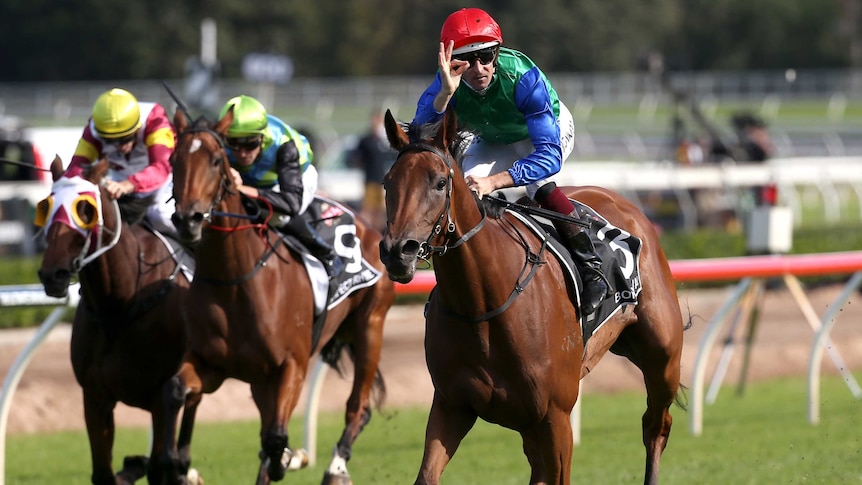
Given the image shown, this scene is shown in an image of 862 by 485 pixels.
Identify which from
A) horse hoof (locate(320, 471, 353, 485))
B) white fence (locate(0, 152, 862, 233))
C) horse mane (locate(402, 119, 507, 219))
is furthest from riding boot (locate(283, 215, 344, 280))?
white fence (locate(0, 152, 862, 233))

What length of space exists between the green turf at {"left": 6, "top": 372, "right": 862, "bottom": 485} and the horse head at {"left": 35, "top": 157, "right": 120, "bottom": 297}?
1.63 metres

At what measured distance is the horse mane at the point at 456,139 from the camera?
15.1 feet

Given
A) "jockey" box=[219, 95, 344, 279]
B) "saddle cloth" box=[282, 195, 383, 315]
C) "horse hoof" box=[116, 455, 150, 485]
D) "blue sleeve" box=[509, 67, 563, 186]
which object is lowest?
"horse hoof" box=[116, 455, 150, 485]

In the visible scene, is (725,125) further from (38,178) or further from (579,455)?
(579,455)

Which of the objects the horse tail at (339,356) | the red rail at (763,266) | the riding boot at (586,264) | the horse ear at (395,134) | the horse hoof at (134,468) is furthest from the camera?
the red rail at (763,266)

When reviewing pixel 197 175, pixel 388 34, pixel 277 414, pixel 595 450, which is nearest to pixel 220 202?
pixel 197 175

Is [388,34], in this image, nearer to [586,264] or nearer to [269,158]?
[269,158]

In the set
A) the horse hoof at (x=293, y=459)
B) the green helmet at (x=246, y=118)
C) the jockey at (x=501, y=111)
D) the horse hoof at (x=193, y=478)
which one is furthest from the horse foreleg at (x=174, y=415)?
the jockey at (x=501, y=111)

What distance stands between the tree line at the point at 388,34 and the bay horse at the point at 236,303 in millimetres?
32809

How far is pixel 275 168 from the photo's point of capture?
681cm

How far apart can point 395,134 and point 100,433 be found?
2.49m

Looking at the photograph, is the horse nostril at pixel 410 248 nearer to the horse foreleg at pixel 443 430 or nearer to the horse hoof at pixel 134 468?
the horse foreleg at pixel 443 430

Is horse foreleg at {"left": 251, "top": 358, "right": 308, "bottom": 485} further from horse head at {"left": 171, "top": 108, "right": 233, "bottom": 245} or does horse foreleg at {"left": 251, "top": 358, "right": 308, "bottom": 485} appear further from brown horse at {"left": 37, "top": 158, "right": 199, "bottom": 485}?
horse head at {"left": 171, "top": 108, "right": 233, "bottom": 245}

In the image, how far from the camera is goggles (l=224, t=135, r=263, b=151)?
652 cm
